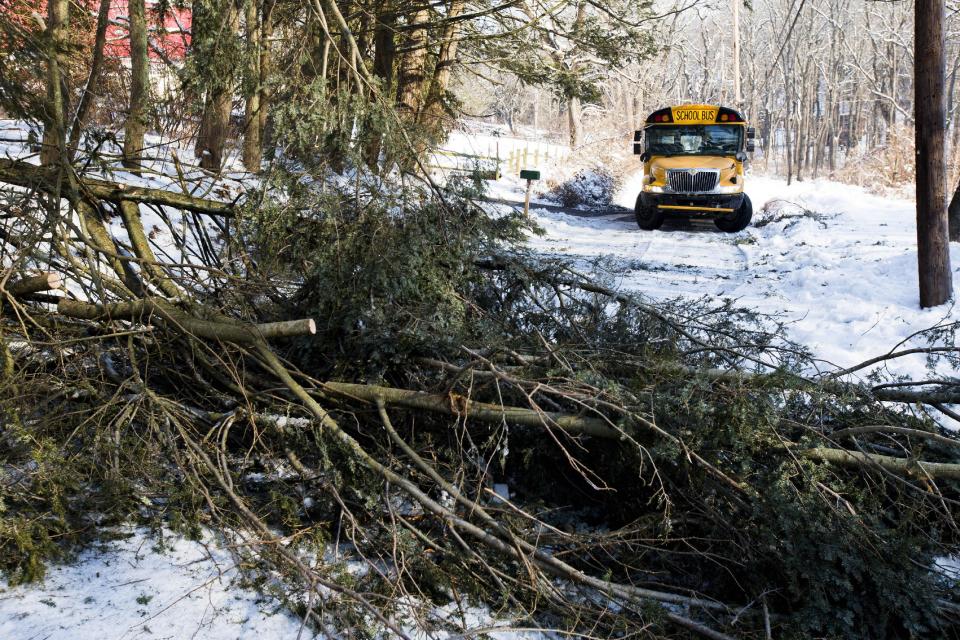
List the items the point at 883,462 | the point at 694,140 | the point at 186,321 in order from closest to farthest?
the point at 883,462 → the point at 186,321 → the point at 694,140

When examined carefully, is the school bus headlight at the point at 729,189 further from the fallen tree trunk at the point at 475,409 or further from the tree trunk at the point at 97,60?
the fallen tree trunk at the point at 475,409

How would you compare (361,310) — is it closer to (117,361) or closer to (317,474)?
(317,474)

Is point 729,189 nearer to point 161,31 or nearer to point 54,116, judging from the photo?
point 161,31

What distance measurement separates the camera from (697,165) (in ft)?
56.3

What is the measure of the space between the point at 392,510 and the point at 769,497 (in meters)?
1.62

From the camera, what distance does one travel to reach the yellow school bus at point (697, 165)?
56.0 ft

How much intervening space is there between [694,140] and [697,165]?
847 millimetres

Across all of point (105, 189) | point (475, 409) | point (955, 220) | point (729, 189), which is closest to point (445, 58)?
point (729, 189)

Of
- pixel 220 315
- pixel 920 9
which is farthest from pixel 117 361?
pixel 920 9

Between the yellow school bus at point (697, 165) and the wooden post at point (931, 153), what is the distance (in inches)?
319

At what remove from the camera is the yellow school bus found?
17.1 metres

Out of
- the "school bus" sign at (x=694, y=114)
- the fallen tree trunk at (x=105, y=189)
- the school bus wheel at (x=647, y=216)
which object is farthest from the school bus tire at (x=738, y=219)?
the fallen tree trunk at (x=105, y=189)

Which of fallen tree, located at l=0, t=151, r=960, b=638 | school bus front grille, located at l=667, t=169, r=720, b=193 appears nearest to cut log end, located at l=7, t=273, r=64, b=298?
fallen tree, located at l=0, t=151, r=960, b=638

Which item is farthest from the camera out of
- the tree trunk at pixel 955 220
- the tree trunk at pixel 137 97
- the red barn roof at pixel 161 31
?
the tree trunk at pixel 955 220
